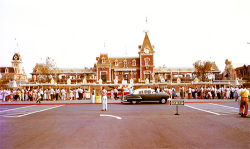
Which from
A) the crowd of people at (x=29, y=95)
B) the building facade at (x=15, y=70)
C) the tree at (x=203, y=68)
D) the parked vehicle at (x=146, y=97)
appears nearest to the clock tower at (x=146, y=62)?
the tree at (x=203, y=68)

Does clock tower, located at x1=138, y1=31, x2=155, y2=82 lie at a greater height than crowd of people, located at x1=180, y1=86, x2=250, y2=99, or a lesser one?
greater

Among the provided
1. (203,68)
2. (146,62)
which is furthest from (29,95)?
(203,68)

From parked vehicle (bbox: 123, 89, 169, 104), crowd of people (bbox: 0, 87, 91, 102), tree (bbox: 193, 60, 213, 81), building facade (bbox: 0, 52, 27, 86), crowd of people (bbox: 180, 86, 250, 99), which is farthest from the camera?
building facade (bbox: 0, 52, 27, 86)

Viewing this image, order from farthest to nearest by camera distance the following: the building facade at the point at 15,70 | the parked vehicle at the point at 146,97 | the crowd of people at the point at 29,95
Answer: the building facade at the point at 15,70 → the crowd of people at the point at 29,95 → the parked vehicle at the point at 146,97

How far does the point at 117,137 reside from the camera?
27.3 ft

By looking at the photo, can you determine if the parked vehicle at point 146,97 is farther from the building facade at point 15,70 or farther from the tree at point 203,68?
the building facade at point 15,70

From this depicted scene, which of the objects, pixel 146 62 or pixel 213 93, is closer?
pixel 213 93

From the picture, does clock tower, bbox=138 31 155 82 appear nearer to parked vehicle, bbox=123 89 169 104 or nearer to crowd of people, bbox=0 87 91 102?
crowd of people, bbox=0 87 91 102

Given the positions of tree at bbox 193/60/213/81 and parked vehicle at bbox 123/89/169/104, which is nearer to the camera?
parked vehicle at bbox 123/89/169/104

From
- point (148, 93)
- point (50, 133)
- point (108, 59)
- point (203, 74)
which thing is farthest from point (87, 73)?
point (50, 133)

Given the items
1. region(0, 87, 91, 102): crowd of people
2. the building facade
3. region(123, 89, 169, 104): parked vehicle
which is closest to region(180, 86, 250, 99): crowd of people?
region(123, 89, 169, 104): parked vehicle

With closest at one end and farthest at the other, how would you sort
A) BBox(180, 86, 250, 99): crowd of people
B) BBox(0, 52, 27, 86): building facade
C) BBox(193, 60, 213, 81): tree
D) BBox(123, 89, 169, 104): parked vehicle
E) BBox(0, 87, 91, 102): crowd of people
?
BBox(123, 89, 169, 104): parked vehicle < BBox(180, 86, 250, 99): crowd of people < BBox(0, 87, 91, 102): crowd of people < BBox(193, 60, 213, 81): tree < BBox(0, 52, 27, 86): building facade

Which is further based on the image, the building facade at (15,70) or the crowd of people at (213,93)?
the building facade at (15,70)

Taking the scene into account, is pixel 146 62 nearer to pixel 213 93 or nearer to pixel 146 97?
pixel 213 93
